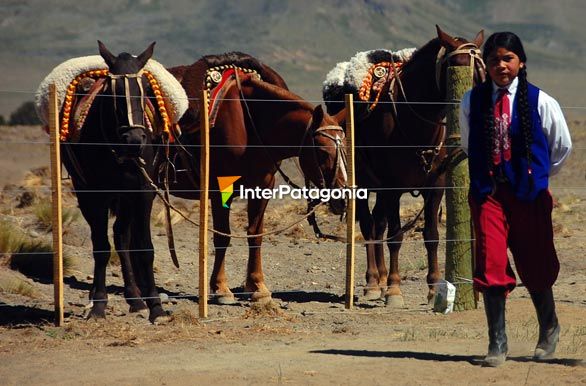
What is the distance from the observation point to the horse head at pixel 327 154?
34.4ft

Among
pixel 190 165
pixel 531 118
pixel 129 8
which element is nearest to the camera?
pixel 531 118

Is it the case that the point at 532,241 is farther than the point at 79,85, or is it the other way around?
the point at 79,85

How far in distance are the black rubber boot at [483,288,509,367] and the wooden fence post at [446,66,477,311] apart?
8.51 ft

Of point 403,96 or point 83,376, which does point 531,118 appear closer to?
point 83,376

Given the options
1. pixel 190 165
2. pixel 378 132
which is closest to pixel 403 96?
pixel 378 132

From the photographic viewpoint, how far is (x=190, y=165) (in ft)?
36.1

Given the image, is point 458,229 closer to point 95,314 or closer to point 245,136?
point 245,136

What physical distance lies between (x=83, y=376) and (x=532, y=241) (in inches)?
109

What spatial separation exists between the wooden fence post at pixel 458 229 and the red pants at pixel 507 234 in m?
2.59

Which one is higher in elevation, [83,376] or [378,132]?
[378,132]

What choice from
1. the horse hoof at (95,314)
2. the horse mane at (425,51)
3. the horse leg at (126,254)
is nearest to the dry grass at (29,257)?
the horse leg at (126,254)

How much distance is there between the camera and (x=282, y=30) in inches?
4094

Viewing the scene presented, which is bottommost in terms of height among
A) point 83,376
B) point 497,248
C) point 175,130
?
point 83,376

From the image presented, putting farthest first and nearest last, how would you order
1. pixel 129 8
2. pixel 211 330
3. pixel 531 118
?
pixel 129 8, pixel 211 330, pixel 531 118
